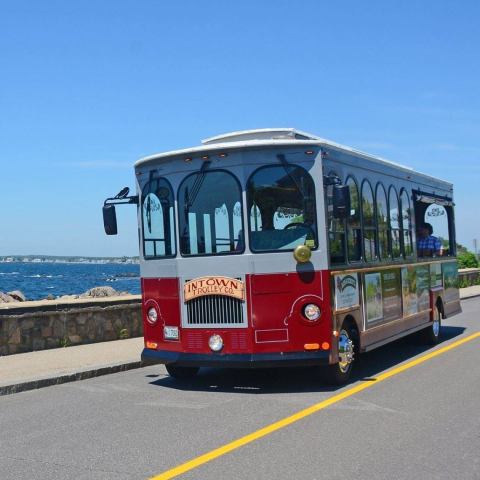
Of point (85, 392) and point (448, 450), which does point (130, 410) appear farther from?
point (448, 450)

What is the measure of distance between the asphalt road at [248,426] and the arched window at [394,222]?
6.33ft

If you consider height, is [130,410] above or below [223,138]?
below

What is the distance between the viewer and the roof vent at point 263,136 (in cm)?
950

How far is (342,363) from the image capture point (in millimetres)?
9477

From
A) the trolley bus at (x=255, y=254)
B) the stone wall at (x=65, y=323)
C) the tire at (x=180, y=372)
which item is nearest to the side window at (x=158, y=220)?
the trolley bus at (x=255, y=254)

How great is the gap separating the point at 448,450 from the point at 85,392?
16.6 ft

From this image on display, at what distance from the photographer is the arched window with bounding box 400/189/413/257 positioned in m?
12.4

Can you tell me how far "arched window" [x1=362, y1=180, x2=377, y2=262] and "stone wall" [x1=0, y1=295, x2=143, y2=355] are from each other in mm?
5784

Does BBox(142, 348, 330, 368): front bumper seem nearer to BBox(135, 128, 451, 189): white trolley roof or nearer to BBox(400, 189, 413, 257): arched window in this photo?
BBox(135, 128, 451, 189): white trolley roof

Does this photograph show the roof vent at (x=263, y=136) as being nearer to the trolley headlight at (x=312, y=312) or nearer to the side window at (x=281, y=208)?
the side window at (x=281, y=208)

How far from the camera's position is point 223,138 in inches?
401

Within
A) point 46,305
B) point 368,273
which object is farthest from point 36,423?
point 46,305

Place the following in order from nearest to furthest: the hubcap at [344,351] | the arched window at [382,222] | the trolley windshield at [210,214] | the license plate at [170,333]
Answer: the trolley windshield at [210,214] < the hubcap at [344,351] < the license plate at [170,333] < the arched window at [382,222]

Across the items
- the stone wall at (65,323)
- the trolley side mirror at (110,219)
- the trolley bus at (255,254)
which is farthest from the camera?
the stone wall at (65,323)
